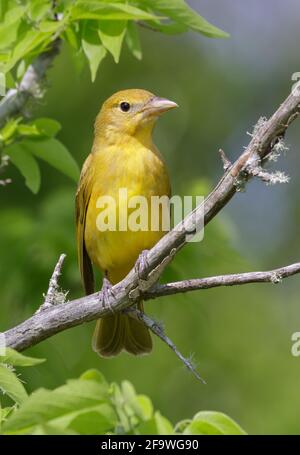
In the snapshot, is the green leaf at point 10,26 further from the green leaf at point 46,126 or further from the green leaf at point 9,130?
the green leaf at point 46,126

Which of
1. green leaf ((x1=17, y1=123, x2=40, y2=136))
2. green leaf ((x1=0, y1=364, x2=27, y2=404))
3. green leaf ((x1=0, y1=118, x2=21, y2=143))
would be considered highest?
green leaf ((x1=17, y1=123, x2=40, y2=136))

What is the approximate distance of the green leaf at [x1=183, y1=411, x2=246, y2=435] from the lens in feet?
10.2

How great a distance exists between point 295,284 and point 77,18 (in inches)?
279

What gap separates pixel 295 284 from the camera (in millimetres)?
11039

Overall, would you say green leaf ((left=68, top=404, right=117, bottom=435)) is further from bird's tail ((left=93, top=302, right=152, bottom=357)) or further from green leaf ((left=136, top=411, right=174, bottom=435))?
bird's tail ((left=93, top=302, right=152, bottom=357))

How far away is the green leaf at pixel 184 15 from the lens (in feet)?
14.6

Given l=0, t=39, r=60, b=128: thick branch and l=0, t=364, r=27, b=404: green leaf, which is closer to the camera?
l=0, t=364, r=27, b=404: green leaf

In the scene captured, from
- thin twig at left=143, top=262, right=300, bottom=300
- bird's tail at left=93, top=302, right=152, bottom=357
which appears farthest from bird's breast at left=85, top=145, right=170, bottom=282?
thin twig at left=143, top=262, right=300, bottom=300

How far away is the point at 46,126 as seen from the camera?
16.7ft

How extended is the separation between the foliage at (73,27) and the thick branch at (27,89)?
126 mm

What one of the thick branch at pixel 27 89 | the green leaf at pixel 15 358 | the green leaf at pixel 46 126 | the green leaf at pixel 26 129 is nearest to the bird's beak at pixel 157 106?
the thick branch at pixel 27 89

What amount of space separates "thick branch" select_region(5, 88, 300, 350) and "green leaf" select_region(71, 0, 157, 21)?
2.78ft

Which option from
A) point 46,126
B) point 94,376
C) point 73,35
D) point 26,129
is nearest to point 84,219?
point 46,126
